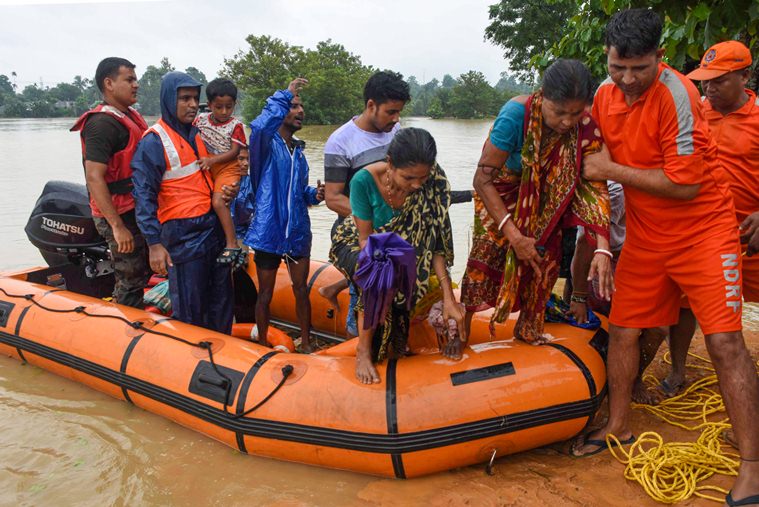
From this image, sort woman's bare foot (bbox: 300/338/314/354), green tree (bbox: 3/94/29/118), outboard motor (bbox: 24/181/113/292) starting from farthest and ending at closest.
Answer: green tree (bbox: 3/94/29/118)
outboard motor (bbox: 24/181/113/292)
woman's bare foot (bbox: 300/338/314/354)

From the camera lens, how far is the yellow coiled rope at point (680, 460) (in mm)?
2311

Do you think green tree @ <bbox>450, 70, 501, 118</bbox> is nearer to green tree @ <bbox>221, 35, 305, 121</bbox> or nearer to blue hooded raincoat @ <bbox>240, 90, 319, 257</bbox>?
green tree @ <bbox>221, 35, 305, 121</bbox>

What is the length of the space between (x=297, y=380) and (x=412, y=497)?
2.52 ft

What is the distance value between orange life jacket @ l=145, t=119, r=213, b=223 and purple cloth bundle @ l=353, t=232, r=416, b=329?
4.62ft

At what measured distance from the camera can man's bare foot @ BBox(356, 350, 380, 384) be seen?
257 centimetres

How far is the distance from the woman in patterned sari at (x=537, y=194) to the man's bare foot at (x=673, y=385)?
1.04m

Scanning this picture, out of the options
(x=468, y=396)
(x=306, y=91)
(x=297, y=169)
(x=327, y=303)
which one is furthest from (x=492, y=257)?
(x=306, y=91)

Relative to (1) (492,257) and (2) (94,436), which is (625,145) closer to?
(1) (492,257)

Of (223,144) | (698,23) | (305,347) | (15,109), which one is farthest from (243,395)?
(15,109)

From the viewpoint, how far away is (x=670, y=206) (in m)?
2.28

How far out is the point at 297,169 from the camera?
3451 millimetres

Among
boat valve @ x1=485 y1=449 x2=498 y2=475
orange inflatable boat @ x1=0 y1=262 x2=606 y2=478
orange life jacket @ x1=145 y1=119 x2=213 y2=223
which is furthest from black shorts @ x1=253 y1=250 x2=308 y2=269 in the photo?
boat valve @ x1=485 y1=449 x2=498 y2=475

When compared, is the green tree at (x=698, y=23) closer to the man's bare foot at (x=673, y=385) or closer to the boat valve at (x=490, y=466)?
the man's bare foot at (x=673, y=385)

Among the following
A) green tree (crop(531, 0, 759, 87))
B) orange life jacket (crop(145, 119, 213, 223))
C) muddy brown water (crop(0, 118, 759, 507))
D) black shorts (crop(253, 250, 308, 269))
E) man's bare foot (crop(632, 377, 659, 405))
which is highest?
green tree (crop(531, 0, 759, 87))
